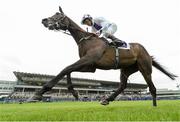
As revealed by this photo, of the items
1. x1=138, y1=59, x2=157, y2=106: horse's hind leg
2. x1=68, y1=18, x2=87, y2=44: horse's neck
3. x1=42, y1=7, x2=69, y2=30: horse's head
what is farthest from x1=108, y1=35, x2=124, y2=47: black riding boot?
x1=42, y1=7, x2=69, y2=30: horse's head

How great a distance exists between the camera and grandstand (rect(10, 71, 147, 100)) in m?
81.2

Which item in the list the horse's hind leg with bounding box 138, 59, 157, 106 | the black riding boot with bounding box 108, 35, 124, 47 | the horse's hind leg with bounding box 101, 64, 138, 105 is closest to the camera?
the black riding boot with bounding box 108, 35, 124, 47

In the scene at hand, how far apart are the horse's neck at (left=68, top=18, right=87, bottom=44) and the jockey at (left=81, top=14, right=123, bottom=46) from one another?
1.24 ft

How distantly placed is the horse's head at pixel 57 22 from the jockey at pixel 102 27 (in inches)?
25.7

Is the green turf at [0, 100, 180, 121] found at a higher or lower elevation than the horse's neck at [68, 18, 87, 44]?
lower

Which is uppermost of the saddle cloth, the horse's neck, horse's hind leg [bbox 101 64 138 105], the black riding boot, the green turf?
the horse's neck

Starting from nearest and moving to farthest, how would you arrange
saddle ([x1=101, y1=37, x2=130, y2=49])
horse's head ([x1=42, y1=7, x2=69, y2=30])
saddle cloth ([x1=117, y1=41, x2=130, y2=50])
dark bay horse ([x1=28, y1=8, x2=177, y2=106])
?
dark bay horse ([x1=28, y1=8, x2=177, y2=106])
horse's head ([x1=42, y1=7, x2=69, y2=30])
saddle ([x1=101, y1=37, x2=130, y2=49])
saddle cloth ([x1=117, y1=41, x2=130, y2=50])

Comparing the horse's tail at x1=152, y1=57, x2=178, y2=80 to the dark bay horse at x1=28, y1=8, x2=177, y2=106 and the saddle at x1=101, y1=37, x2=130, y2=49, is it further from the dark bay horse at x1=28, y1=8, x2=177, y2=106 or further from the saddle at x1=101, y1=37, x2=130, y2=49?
the saddle at x1=101, y1=37, x2=130, y2=49

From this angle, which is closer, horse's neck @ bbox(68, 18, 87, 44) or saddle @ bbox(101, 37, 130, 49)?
horse's neck @ bbox(68, 18, 87, 44)

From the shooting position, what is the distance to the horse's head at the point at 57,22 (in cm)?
772

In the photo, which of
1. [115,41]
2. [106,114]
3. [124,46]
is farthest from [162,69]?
[106,114]

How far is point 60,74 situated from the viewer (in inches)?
262

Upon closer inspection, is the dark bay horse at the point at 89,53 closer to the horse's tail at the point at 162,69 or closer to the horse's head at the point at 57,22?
the horse's head at the point at 57,22

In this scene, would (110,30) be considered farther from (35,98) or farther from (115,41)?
(35,98)
